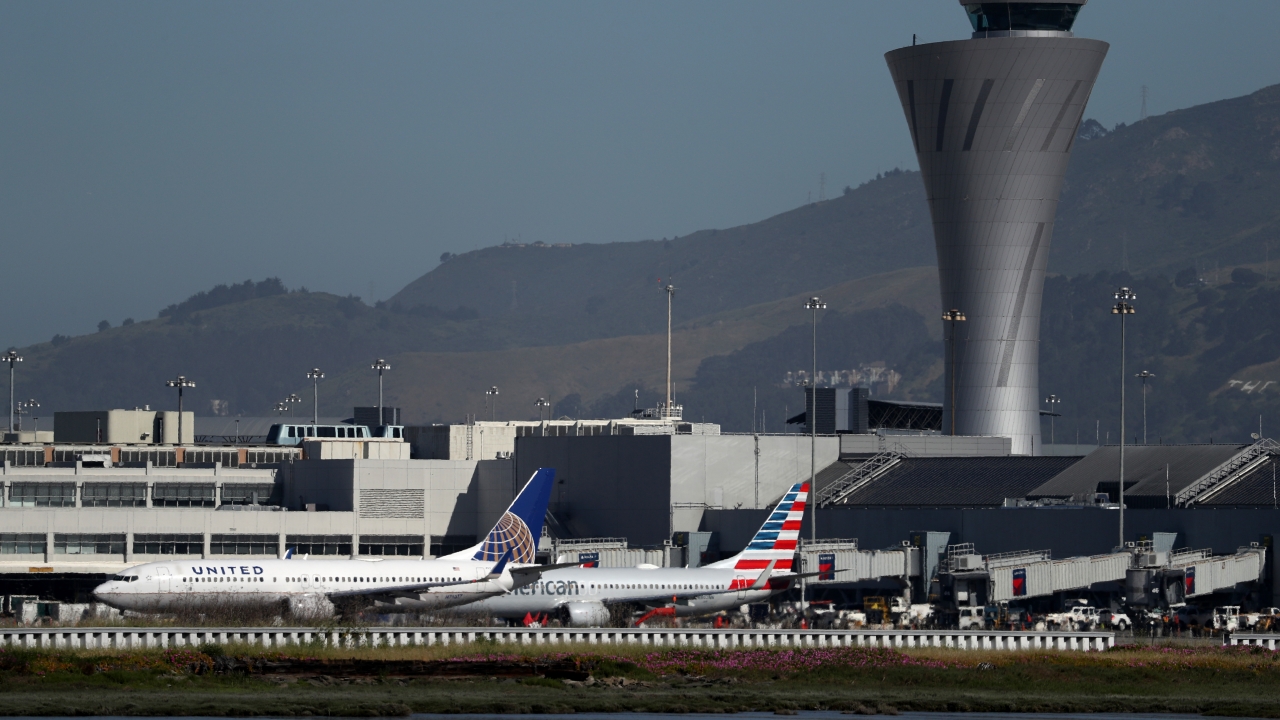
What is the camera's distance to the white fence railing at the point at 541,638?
205ft

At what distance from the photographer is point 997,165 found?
191 meters

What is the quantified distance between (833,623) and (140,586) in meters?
33.6

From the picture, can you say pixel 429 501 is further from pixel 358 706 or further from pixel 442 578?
pixel 358 706

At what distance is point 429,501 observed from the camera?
146750 mm

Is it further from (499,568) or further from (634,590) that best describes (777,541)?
(499,568)

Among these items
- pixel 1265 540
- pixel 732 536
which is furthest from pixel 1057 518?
pixel 732 536

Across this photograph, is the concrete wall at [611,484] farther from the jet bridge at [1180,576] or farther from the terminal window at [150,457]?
the terminal window at [150,457]

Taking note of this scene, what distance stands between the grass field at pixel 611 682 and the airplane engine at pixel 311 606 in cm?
1684

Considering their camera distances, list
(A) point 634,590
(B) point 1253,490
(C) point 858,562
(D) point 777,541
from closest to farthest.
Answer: (A) point 634,590 → (D) point 777,541 → (C) point 858,562 → (B) point 1253,490

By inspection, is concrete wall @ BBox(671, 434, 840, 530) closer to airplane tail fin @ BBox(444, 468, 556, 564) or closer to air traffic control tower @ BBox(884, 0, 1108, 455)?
airplane tail fin @ BBox(444, 468, 556, 564)

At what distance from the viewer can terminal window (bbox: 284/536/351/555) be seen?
138625 millimetres

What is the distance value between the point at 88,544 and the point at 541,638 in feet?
250

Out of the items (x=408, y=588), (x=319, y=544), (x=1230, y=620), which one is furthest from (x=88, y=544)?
(x=1230, y=620)

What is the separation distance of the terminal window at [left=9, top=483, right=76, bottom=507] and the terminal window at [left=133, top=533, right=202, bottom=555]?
1141 cm
